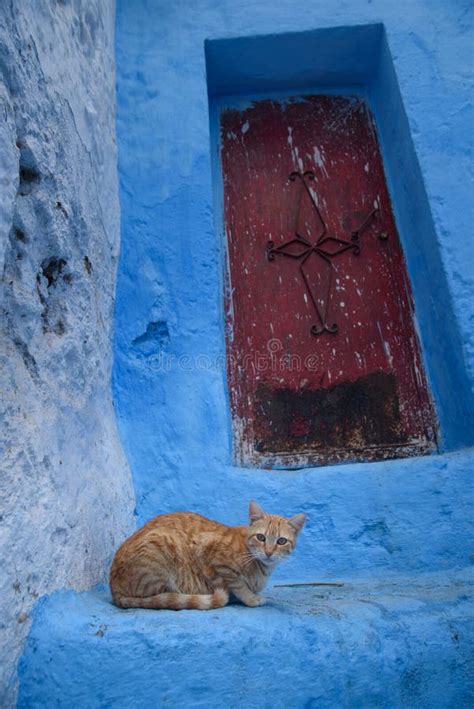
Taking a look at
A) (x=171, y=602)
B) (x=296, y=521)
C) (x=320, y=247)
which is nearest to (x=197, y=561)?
(x=171, y=602)

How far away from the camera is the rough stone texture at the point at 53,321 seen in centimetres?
184

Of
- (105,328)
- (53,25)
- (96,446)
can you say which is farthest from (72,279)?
(53,25)

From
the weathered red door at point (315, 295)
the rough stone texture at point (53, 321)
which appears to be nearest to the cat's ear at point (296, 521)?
the rough stone texture at point (53, 321)

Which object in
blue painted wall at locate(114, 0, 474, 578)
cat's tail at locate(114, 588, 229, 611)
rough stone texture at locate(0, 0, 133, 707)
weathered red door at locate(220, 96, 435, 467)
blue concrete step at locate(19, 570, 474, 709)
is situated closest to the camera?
blue concrete step at locate(19, 570, 474, 709)

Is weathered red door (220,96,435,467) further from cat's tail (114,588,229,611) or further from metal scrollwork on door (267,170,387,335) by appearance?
cat's tail (114,588,229,611)

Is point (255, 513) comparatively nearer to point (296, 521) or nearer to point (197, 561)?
point (296, 521)

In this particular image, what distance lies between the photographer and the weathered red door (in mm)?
3434

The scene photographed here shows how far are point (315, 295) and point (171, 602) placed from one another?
7.32 ft

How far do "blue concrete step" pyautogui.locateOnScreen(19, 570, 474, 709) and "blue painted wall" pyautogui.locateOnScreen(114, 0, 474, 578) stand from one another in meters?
0.86

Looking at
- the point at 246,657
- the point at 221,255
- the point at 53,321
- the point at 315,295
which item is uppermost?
the point at 221,255

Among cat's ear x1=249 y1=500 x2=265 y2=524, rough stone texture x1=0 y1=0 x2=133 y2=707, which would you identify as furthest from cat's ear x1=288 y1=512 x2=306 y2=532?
rough stone texture x1=0 y1=0 x2=133 y2=707

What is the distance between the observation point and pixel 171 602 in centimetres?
198

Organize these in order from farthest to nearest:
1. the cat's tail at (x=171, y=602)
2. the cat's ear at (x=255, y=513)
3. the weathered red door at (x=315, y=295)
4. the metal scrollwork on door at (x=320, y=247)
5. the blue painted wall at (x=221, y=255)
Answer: the metal scrollwork on door at (x=320, y=247), the weathered red door at (x=315, y=295), the blue painted wall at (x=221, y=255), the cat's ear at (x=255, y=513), the cat's tail at (x=171, y=602)

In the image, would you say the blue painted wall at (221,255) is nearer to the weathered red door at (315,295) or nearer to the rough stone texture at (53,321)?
the weathered red door at (315,295)
